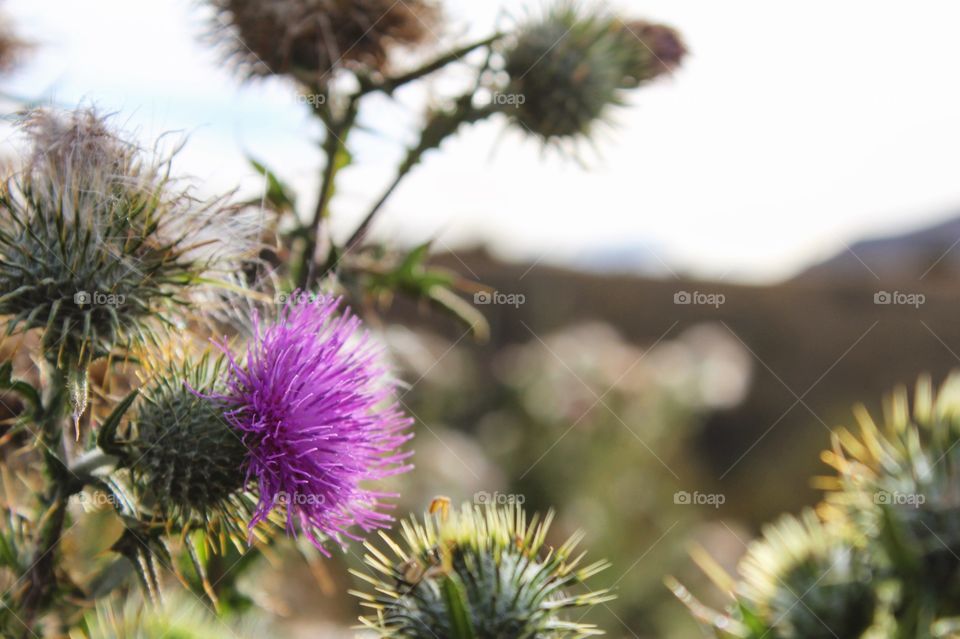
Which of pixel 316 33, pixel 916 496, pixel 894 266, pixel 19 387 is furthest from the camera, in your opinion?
pixel 894 266

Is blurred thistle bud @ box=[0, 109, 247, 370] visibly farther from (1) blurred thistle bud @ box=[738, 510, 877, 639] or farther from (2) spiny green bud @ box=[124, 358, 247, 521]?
(1) blurred thistle bud @ box=[738, 510, 877, 639]

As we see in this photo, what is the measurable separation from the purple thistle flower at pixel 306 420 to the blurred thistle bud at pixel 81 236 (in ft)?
1.23

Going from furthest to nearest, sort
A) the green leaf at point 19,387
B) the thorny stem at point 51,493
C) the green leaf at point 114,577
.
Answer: the green leaf at point 114,577 → the thorny stem at point 51,493 → the green leaf at point 19,387

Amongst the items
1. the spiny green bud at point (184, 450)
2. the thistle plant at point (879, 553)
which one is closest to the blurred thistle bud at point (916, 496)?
the thistle plant at point (879, 553)

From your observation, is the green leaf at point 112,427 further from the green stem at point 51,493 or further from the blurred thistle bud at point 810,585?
the blurred thistle bud at point 810,585

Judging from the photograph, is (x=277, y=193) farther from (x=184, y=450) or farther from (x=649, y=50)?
(x=649, y=50)

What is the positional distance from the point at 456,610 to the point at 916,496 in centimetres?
354

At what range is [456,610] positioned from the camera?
7.66 feet

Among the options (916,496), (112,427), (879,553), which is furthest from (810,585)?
(112,427)

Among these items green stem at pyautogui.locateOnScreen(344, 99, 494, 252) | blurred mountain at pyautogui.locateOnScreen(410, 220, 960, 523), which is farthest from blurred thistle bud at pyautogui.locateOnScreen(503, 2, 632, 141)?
blurred mountain at pyautogui.locateOnScreen(410, 220, 960, 523)

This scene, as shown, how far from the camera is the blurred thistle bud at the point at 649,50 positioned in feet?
14.2

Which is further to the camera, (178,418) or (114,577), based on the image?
(114,577)

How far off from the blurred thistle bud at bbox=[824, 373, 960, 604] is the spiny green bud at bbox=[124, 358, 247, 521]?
10.5ft

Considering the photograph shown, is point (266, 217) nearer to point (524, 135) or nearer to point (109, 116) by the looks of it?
point (109, 116)
